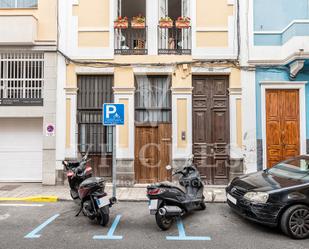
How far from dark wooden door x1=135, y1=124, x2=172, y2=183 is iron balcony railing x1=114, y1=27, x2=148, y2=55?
277 cm

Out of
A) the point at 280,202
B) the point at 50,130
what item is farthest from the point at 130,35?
the point at 280,202

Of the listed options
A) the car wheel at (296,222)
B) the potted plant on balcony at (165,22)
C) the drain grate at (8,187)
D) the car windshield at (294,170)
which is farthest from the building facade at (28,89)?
the car wheel at (296,222)

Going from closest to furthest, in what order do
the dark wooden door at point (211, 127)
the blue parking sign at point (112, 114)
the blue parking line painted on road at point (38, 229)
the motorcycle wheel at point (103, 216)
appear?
the blue parking line painted on road at point (38, 229), the motorcycle wheel at point (103, 216), the blue parking sign at point (112, 114), the dark wooden door at point (211, 127)

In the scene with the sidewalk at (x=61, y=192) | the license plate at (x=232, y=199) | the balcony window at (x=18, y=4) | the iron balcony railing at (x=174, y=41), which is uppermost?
Result: the balcony window at (x=18, y=4)

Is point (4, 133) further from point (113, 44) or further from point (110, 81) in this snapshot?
point (113, 44)

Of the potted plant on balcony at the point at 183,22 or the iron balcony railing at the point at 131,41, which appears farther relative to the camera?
the iron balcony railing at the point at 131,41

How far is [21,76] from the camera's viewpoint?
9.00 m

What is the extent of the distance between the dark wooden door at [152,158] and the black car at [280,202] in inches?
138

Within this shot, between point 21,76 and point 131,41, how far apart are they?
3.79m

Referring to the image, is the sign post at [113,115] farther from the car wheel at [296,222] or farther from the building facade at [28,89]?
the car wheel at [296,222]

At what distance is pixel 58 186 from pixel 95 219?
10.9 ft

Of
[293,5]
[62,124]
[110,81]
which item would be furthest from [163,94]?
[293,5]

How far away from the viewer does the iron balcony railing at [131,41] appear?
29.5 ft

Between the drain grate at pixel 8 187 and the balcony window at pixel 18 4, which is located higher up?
the balcony window at pixel 18 4
